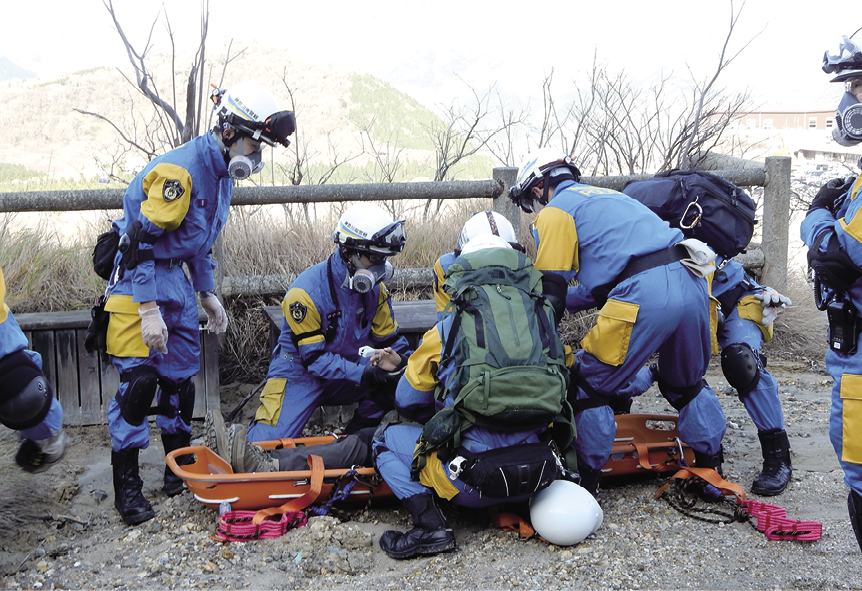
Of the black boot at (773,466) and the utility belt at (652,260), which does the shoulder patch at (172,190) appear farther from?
the black boot at (773,466)

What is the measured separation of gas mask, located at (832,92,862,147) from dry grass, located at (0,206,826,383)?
12.7 feet

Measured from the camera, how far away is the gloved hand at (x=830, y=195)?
2919mm

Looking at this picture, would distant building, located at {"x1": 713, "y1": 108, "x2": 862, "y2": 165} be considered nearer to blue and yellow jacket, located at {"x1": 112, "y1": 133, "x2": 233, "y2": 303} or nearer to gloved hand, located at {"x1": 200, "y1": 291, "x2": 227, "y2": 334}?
gloved hand, located at {"x1": 200, "y1": 291, "x2": 227, "y2": 334}

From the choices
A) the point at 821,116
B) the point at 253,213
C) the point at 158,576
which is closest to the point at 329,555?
the point at 158,576

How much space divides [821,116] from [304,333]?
44453 millimetres

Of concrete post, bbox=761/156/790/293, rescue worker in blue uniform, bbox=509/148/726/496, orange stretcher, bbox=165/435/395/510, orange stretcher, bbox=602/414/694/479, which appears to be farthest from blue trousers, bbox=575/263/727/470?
concrete post, bbox=761/156/790/293

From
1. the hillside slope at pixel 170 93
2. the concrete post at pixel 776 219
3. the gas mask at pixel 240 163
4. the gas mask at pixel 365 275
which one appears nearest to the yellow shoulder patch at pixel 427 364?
the gas mask at pixel 365 275

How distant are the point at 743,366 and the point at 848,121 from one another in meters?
1.72

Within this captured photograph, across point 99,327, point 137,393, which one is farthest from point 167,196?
point 137,393

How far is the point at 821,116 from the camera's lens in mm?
41125

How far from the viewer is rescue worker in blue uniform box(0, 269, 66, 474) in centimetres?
249

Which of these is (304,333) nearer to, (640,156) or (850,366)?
(850,366)

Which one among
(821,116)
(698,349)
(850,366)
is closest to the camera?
(850,366)

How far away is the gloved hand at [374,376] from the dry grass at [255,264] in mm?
1864
